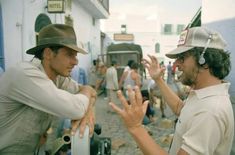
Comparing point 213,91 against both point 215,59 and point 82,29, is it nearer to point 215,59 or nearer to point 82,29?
point 215,59

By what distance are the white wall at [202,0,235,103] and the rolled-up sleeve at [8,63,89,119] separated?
4.19m

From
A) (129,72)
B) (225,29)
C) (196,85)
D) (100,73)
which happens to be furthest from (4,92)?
(100,73)

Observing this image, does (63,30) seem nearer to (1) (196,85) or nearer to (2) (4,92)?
(2) (4,92)

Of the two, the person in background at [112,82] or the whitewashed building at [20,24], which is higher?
the whitewashed building at [20,24]

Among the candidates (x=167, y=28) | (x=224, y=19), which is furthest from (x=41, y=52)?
(x=167, y=28)

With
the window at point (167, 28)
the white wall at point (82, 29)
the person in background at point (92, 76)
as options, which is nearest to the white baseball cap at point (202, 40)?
the white wall at point (82, 29)

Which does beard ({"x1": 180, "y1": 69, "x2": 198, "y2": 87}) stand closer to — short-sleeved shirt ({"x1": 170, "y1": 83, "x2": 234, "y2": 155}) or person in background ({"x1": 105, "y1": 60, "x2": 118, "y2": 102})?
short-sleeved shirt ({"x1": 170, "y1": 83, "x2": 234, "y2": 155})

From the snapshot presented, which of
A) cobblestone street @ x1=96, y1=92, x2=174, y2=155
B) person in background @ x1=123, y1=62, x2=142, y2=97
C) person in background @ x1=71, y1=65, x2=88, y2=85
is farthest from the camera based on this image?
person in background @ x1=123, y1=62, x2=142, y2=97

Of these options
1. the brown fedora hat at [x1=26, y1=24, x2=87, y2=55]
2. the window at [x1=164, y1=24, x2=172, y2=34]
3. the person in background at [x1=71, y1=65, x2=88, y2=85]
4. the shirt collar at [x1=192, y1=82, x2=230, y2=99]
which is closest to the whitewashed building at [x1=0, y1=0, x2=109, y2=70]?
the person in background at [x1=71, y1=65, x2=88, y2=85]

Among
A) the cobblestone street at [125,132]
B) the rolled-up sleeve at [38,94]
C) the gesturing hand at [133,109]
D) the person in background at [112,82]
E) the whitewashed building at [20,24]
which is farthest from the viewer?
the person in background at [112,82]

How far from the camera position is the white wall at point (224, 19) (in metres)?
5.43

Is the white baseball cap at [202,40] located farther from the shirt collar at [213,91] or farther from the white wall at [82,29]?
the white wall at [82,29]

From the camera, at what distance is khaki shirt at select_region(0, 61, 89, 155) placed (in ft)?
6.33

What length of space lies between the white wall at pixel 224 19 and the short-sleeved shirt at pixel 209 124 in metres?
3.63
